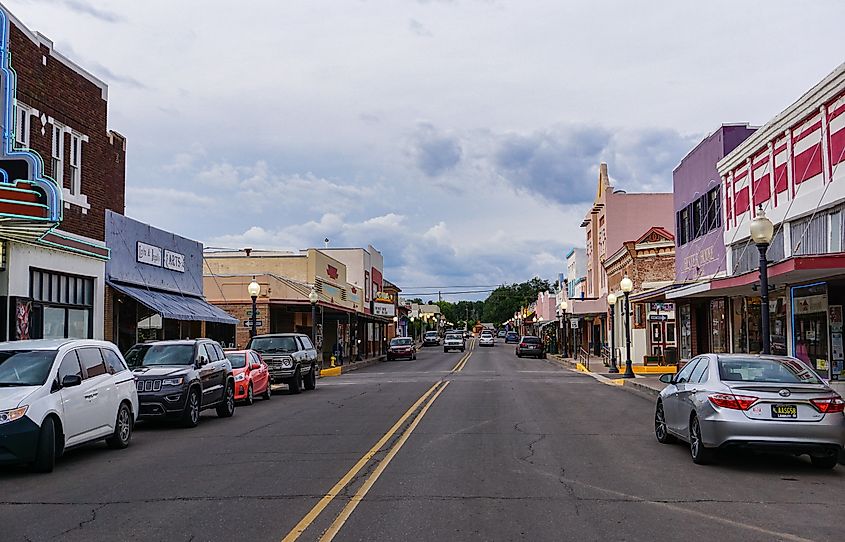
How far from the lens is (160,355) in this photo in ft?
58.7

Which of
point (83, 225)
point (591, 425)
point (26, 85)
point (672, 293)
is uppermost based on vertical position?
point (26, 85)

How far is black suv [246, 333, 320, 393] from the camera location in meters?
26.5

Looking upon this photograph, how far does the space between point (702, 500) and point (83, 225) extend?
1919cm

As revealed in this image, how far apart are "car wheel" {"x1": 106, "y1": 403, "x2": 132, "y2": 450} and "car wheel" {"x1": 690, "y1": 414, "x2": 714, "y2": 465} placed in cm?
860

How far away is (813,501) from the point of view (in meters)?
9.45

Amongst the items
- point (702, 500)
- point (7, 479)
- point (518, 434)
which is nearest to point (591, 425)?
point (518, 434)

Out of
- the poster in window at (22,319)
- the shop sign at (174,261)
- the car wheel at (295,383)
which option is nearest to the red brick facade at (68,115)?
the poster in window at (22,319)

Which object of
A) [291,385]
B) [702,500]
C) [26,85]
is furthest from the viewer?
[291,385]

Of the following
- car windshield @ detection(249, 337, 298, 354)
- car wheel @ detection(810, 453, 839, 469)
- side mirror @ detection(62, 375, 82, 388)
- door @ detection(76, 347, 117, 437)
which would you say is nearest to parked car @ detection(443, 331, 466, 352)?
car windshield @ detection(249, 337, 298, 354)

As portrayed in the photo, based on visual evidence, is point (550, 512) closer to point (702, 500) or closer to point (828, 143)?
point (702, 500)

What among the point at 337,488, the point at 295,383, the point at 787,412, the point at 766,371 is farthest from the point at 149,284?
the point at 787,412

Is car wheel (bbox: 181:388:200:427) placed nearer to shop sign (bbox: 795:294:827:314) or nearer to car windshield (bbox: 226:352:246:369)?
car windshield (bbox: 226:352:246:369)

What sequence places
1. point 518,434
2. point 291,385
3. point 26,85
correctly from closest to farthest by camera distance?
point 518,434, point 26,85, point 291,385

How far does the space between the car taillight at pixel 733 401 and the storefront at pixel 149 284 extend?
17.7 metres
